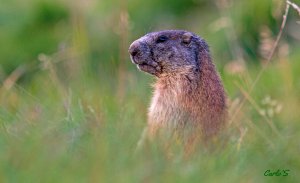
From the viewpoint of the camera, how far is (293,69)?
8.27m

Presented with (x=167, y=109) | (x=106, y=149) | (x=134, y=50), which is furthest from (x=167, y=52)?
(x=106, y=149)

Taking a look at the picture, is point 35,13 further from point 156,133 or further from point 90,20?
point 156,133

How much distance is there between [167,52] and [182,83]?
290mm

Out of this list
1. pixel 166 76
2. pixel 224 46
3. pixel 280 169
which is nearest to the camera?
pixel 280 169

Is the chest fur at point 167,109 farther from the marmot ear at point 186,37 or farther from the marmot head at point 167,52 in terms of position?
the marmot ear at point 186,37

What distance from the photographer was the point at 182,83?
5.25 m

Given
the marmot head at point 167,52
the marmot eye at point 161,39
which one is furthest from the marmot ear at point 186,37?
the marmot eye at point 161,39

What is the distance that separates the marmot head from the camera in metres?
5.37

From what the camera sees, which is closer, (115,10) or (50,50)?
(50,50)

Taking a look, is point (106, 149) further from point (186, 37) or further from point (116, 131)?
point (186, 37)

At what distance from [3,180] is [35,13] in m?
7.63

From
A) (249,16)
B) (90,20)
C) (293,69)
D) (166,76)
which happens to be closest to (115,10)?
(90,20)

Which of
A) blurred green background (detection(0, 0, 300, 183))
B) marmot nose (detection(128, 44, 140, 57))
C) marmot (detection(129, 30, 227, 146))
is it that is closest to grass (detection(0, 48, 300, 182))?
blurred green background (detection(0, 0, 300, 183))

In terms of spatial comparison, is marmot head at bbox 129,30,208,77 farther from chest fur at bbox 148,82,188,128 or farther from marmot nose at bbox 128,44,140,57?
chest fur at bbox 148,82,188,128
